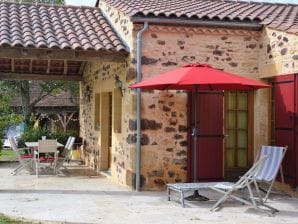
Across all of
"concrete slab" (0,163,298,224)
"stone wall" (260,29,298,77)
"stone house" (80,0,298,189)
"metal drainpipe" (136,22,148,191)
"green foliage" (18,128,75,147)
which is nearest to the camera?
"concrete slab" (0,163,298,224)

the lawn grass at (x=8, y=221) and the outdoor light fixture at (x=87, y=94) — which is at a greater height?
the outdoor light fixture at (x=87, y=94)

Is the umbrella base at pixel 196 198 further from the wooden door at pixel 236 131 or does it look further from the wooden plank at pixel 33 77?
the wooden plank at pixel 33 77

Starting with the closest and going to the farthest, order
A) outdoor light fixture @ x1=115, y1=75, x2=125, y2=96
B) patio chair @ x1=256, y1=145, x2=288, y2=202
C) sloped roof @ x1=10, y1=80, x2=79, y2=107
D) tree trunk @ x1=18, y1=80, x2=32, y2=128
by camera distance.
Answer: patio chair @ x1=256, y1=145, x2=288, y2=202, outdoor light fixture @ x1=115, y1=75, x2=125, y2=96, tree trunk @ x1=18, y1=80, x2=32, y2=128, sloped roof @ x1=10, y1=80, x2=79, y2=107

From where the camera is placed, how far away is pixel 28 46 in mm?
9359

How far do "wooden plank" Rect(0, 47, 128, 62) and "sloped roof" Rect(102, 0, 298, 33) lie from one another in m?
0.92

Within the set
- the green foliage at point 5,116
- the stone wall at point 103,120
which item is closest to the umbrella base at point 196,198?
the stone wall at point 103,120

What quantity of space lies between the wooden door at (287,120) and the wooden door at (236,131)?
3.44 ft

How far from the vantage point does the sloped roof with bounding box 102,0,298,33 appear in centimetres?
946

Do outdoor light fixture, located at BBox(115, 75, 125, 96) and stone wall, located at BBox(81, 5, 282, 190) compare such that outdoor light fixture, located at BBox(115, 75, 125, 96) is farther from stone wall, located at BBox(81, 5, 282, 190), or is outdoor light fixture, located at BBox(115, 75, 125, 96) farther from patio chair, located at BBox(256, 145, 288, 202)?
patio chair, located at BBox(256, 145, 288, 202)

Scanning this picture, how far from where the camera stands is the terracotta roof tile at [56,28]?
Answer: 380 inches

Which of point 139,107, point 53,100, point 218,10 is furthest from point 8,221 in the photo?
point 53,100

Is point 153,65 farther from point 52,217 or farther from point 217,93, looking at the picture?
point 52,217

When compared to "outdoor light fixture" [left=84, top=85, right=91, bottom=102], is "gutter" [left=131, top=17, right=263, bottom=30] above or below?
above

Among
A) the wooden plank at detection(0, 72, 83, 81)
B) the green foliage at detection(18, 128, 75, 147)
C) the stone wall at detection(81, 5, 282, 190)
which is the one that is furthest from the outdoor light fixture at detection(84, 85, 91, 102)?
the stone wall at detection(81, 5, 282, 190)
